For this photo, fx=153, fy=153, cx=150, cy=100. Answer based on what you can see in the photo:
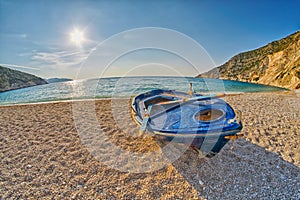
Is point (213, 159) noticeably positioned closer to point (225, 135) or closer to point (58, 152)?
point (225, 135)

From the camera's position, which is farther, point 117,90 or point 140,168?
point 117,90

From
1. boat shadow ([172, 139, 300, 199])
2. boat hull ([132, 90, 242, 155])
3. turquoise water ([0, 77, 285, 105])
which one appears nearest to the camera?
boat shadow ([172, 139, 300, 199])

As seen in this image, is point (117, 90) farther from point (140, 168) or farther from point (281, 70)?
point (281, 70)

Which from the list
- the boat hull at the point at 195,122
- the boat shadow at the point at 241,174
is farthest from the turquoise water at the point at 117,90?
the boat shadow at the point at 241,174

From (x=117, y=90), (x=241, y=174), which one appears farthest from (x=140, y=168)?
(x=117, y=90)

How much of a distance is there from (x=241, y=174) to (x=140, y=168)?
2.15 meters

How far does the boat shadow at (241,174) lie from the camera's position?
276 cm

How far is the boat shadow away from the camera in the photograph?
2764 mm

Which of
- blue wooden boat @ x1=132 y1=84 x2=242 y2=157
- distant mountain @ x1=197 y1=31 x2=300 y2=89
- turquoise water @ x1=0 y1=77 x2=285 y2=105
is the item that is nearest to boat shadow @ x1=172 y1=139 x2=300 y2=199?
blue wooden boat @ x1=132 y1=84 x2=242 y2=157

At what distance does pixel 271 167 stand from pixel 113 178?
3467 mm

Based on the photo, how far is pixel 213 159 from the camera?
A: 364 centimetres

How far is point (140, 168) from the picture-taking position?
3482 millimetres

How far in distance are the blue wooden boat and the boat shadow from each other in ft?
1.34

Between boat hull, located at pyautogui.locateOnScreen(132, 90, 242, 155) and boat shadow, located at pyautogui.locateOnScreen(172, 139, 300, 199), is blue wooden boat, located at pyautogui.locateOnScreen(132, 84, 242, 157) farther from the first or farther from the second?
boat shadow, located at pyautogui.locateOnScreen(172, 139, 300, 199)
